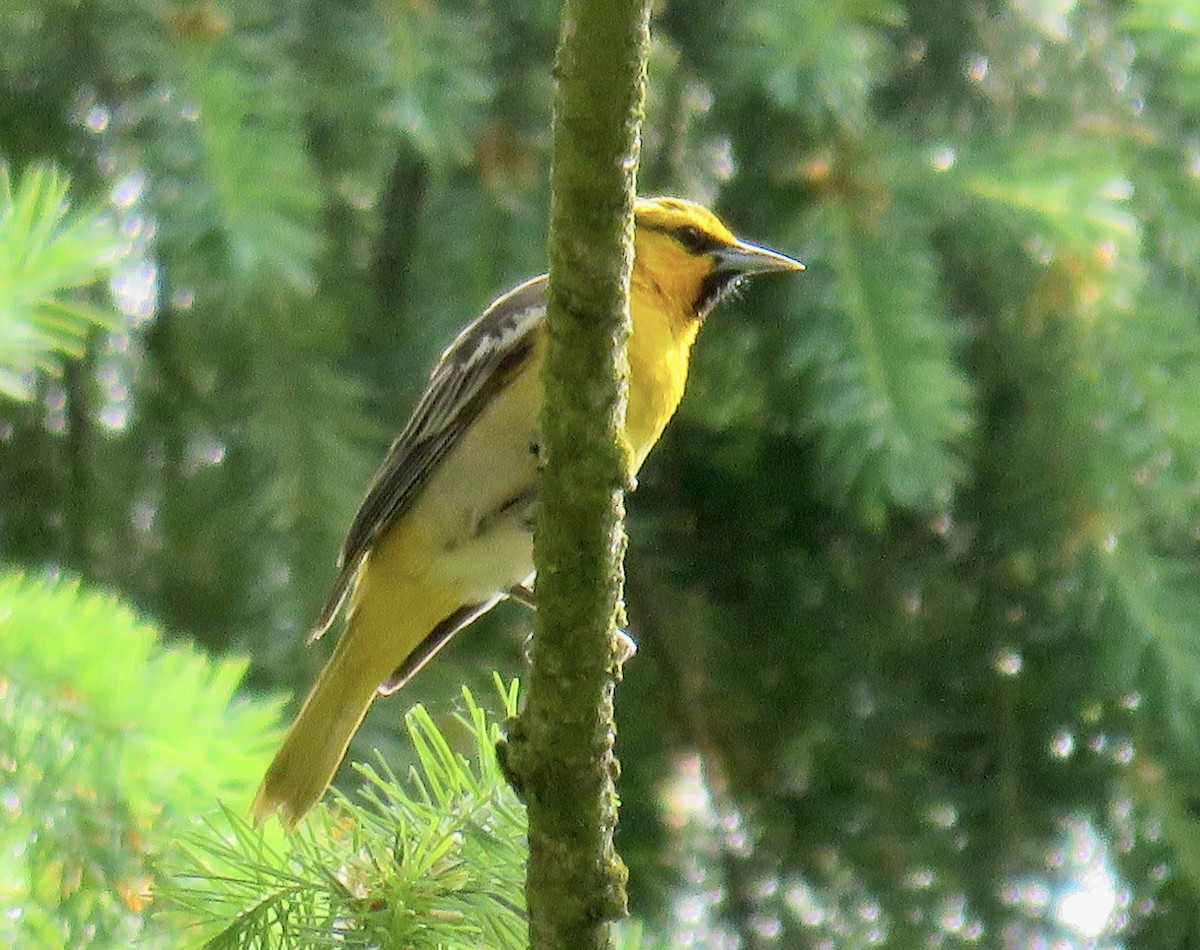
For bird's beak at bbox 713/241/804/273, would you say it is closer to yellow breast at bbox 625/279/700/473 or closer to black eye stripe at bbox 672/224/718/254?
black eye stripe at bbox 672/224/718/254

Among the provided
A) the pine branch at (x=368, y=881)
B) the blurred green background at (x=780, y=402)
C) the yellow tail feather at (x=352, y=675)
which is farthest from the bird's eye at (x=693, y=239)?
the pine branch at (x=368, y=881)

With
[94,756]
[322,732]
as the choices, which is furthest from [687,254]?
[94,756]

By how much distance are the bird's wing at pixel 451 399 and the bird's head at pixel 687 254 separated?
0.25m

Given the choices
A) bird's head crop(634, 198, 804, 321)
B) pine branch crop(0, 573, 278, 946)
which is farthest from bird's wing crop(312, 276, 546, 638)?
pine branch crop(0, 573, 278, 946)

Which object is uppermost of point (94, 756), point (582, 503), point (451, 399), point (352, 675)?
point (582, 503)

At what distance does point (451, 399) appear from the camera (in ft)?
8.94

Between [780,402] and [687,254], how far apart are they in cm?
31

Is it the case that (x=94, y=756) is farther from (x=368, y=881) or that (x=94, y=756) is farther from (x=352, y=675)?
(x=352, y=675)

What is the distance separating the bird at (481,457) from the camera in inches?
103

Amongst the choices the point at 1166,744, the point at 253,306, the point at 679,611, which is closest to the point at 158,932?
the point at 253,306

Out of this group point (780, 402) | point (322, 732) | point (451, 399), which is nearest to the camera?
point (322, 732)

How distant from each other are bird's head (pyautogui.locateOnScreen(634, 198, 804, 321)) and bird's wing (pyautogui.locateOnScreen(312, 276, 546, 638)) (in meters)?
0.25

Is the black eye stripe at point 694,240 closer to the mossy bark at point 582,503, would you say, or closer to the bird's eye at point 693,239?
the bird's eye at point 693,239

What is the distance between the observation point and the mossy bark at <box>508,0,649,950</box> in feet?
4.24
